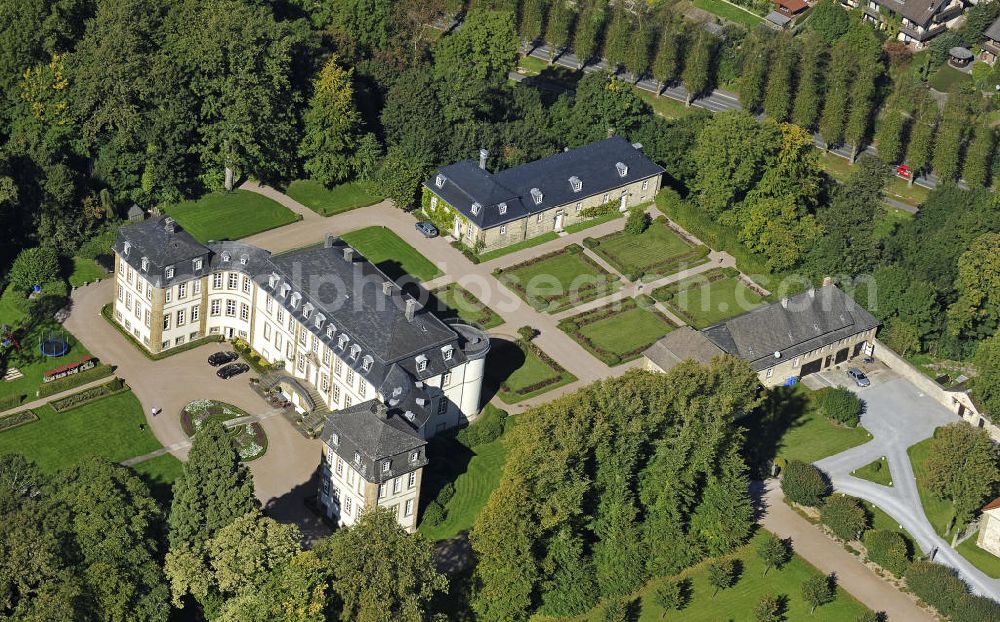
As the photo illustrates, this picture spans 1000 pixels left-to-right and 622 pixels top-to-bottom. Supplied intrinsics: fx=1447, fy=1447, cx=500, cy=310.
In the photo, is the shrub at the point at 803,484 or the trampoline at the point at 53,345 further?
the trampoline at the point at 53,345

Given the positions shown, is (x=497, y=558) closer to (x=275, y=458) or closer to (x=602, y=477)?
(x=602, y=477)

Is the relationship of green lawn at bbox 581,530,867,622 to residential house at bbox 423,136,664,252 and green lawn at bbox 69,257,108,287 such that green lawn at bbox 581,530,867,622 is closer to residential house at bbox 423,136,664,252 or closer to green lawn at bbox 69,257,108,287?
residential house at bbox 423,136,664,252

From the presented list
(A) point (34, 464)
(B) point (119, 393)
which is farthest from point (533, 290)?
(A) point (34, 464)

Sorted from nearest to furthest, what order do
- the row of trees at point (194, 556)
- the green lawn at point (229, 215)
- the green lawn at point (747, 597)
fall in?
the row of trees at point (194, 556) → the green lawn at point (747, 597) → the green lawn at point (229, 215)

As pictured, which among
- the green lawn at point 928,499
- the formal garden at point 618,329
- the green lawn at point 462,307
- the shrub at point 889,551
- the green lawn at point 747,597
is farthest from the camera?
the green lawn at point 462,307

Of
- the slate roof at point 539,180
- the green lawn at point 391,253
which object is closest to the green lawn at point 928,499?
the slate roof at point 539,180

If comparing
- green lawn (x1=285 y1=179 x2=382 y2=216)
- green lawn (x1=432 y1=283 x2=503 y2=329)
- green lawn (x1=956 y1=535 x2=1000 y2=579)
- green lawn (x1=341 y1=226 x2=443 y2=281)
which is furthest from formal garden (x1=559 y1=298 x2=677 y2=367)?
green lawn (x1=956 y1=535 x2=1000 y2=579)

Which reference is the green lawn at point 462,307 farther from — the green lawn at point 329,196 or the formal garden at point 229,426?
the formal garden at point 229,426
